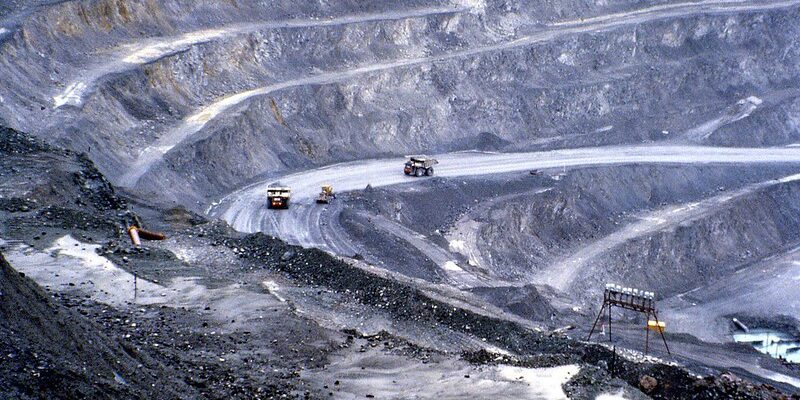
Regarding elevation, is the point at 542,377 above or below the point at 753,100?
below

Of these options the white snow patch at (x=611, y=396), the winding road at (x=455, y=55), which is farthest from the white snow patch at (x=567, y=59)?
the white snow patch at (x=611, y=396)

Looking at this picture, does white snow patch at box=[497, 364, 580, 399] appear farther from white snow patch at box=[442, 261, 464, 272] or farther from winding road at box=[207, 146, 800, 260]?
white snow patch at box=[442, 261, 464, 272]

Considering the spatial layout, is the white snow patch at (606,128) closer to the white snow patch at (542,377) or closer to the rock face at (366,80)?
the rock face at (366,80)

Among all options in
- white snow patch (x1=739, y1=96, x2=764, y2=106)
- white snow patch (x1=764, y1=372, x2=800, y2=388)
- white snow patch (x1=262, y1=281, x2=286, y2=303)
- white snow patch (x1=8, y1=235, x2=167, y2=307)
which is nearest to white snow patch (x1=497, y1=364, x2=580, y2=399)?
white snow patch (x1=262, y1=281, x2=286, y2=303)

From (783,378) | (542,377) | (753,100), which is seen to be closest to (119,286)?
(542,377)

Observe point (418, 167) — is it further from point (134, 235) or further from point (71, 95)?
point (134, 235)

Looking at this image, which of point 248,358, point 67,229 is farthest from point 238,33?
point 248,358
